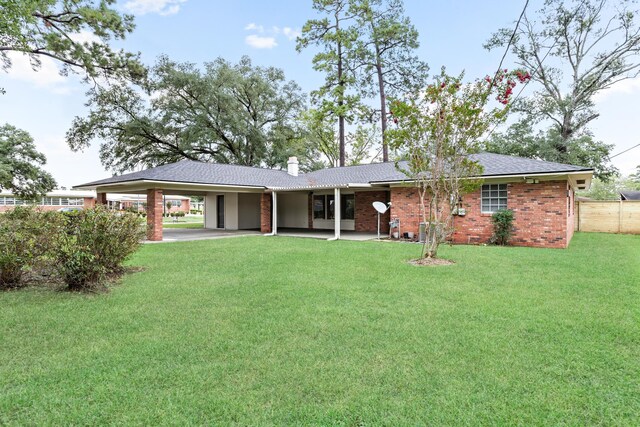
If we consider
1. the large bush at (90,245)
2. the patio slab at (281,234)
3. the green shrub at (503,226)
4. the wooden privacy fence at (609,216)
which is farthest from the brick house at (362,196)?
the large bush at (90,245)

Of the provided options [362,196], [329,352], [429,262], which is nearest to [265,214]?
[362,196]

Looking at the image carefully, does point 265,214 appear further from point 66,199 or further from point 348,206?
point 66,199

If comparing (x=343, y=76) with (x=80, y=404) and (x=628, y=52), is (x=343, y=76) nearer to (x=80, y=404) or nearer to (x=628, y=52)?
(x=628, y=52)

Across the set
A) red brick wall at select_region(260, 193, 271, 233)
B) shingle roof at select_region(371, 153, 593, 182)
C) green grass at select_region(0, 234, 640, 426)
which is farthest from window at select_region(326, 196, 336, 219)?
green grass at select_region(0, 234, 640, 426)

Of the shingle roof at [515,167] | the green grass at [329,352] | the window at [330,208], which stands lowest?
the green grass at [329,352]

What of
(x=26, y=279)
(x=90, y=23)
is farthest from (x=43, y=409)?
(x=90, y=23)

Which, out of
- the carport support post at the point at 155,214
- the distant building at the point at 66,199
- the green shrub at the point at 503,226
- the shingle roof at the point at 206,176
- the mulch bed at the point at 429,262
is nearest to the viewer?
the mulch bed at the point at 429,262

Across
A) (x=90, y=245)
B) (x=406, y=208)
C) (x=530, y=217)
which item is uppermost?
(x=406, y=208)

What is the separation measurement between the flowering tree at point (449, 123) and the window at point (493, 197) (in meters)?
3.98

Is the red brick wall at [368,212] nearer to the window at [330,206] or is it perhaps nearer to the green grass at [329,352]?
the window at [330,206]

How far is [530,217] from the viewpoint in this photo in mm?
11703

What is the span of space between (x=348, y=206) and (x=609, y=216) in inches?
507

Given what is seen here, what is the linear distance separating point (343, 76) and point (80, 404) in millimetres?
28055

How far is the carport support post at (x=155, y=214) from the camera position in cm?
1416
